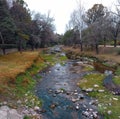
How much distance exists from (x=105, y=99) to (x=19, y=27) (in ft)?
122

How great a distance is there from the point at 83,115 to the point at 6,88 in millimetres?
6697

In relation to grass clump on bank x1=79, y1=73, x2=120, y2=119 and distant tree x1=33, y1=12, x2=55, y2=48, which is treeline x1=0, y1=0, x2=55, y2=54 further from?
grass clump on bank x1=79, y1=73, x2=120, y2=119

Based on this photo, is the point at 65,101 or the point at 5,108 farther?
the point at 65,101

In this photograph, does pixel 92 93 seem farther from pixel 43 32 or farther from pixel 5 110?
pixel 43 32

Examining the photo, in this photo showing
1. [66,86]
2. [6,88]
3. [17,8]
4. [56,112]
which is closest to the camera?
[56,112]

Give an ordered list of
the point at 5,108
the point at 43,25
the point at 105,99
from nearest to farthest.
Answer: the point at 5,108
the point at 105,99
the point at 43,25

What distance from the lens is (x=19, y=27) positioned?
4941cm

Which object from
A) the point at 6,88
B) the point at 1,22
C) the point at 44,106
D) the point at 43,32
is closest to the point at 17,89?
the point at 6,88

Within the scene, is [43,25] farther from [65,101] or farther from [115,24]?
[65,101]

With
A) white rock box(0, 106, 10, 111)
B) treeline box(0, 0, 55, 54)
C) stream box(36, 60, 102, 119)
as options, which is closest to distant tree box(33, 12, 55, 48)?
treeline box(0, 0, 55, 54)

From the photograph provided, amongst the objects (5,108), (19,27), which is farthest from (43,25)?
(5,108)

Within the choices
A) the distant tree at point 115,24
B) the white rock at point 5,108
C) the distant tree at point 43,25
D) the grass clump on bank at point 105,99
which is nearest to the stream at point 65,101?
the grass clump on bank at point 105,99

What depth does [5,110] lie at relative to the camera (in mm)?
12672

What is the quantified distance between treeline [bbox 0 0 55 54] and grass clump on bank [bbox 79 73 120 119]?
17750 millimetres
